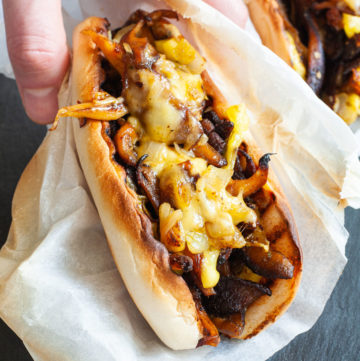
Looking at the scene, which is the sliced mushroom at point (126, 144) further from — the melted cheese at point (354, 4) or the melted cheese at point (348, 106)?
the melted cheese at point (354, 4)

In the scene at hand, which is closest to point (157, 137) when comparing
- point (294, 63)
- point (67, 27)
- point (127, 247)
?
point (127, 247)

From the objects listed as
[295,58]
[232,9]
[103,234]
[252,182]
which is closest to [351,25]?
[295,58]

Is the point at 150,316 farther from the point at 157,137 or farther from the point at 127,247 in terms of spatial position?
the point at 157,137

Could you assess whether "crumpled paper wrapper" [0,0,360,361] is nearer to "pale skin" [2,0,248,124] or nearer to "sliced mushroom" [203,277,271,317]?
"pale skin" [2,0,248,124]

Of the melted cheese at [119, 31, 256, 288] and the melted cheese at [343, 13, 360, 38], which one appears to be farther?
the melted cheese at [343, 13, 360, 38]

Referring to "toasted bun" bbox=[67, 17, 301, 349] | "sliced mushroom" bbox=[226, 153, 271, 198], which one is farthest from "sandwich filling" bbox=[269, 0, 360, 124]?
"toasted bun" bbox=[67, 17, 301, 349]

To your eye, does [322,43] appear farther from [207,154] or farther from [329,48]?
[207,154]
